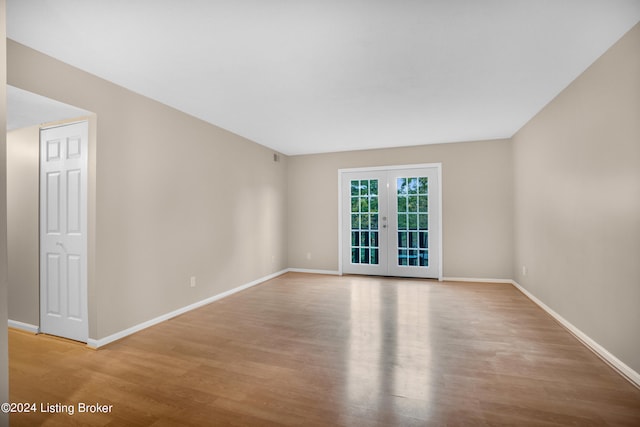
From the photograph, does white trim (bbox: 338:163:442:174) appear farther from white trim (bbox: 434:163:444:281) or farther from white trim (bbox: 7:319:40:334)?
white trim (bbox: 7:319:40:334)

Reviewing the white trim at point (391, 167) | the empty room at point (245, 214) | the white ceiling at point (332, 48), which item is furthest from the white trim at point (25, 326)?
the white trim at point (391, 167)

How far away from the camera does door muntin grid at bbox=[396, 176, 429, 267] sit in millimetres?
5641

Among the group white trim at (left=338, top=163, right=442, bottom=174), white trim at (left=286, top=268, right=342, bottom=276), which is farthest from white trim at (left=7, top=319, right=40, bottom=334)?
white trim at (left=338, top=163, right=442, bottom=174)

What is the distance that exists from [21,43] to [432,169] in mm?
5571

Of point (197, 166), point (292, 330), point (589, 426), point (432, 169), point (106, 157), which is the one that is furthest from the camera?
point (432, 169)

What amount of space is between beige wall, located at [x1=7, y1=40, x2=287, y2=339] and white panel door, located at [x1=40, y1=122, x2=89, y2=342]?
0.65 feet

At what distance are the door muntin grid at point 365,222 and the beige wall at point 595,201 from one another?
266 centimetres

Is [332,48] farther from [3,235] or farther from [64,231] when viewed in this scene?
[64,231]

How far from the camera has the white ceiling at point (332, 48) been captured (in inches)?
75.7

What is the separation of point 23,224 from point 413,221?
5.62 metres

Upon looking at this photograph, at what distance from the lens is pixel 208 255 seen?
4.21 metres

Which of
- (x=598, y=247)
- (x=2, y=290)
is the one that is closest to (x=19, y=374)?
(x=2, y=290)

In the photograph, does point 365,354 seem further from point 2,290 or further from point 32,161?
point 32,161

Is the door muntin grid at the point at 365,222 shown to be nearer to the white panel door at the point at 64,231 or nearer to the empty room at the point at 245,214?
the empty room at the point at 245,214
